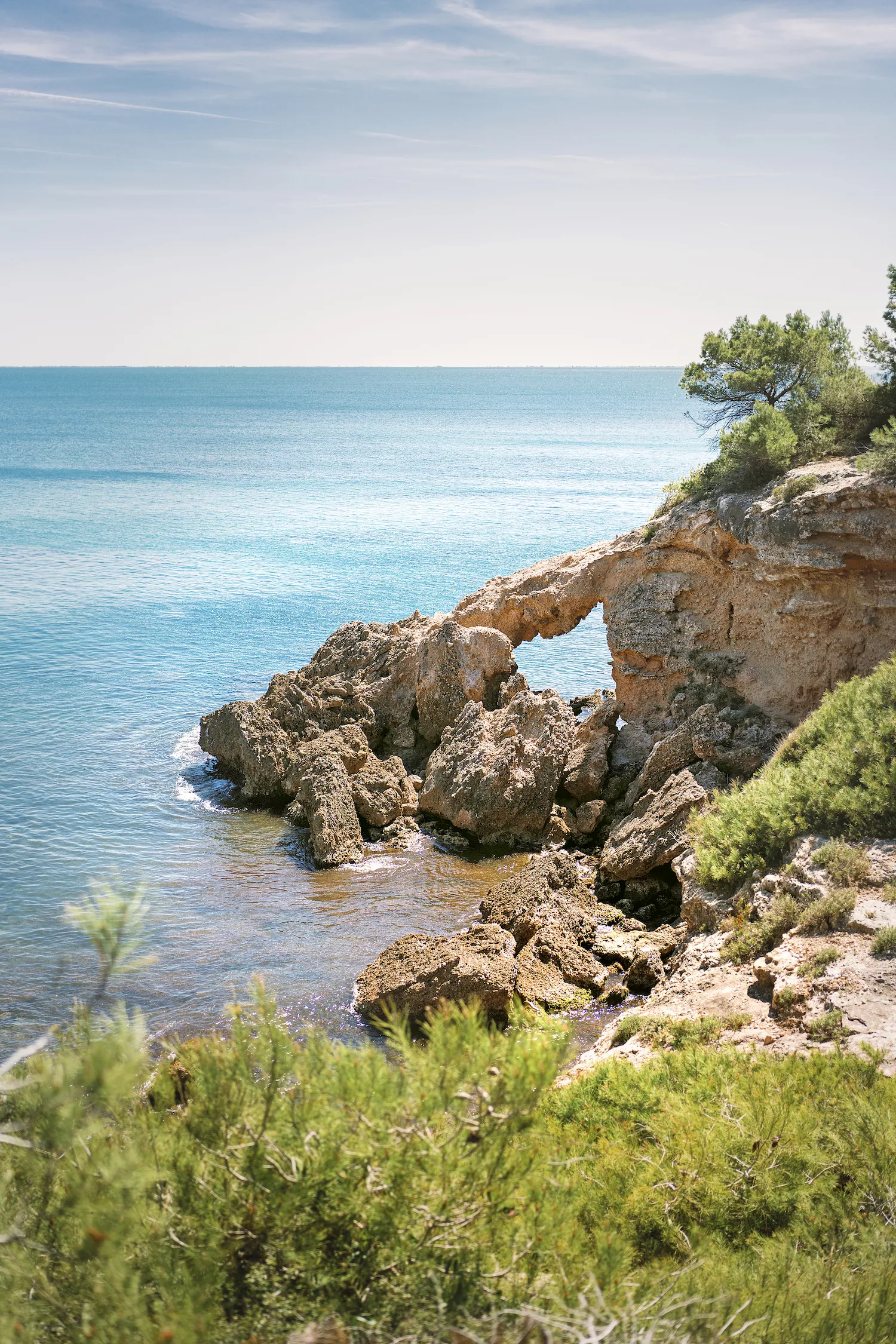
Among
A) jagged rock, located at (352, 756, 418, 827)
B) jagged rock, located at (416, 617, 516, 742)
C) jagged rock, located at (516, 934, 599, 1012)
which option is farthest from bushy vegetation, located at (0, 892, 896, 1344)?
jagged rock, located at (416, 617, 516, 742)

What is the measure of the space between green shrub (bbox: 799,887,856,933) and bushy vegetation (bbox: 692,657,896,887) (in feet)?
4.65

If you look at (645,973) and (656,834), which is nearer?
(645,973)

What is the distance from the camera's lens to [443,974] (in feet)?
45.9

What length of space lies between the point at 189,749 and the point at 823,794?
1828 cm

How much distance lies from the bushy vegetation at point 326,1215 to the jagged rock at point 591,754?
16060 mm

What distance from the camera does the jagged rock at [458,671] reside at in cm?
2380

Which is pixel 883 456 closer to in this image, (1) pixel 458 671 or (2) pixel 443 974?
(1) pixel 458 671

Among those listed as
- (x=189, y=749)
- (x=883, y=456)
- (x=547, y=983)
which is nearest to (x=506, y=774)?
(x=547, y=983)

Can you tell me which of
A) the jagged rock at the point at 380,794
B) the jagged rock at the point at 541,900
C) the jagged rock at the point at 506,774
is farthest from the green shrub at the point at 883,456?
the jagged rock at the point at 380,794

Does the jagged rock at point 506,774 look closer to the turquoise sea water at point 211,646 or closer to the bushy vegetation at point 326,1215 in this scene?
the turquoise sea water at point 211,646

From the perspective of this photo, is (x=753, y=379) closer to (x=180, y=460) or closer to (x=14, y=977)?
(x=14, y=977)

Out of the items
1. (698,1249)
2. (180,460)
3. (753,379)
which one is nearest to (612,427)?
(180,460)

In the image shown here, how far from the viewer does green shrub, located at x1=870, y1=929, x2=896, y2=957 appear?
1020 cm

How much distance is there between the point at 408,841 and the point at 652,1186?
561 inches
